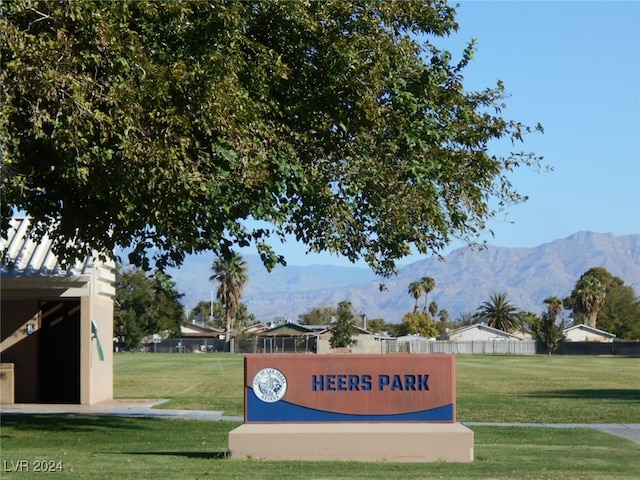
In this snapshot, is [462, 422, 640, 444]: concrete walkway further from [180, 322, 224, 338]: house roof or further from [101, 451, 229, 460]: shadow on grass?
[180, 322, 224, 338]: house roof

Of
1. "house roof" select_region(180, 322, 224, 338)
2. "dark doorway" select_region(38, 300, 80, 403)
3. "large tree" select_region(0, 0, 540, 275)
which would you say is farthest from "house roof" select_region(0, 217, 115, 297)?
"house roof" select_region(180, 322, 224, 338)

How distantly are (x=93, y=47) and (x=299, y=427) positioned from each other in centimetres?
612

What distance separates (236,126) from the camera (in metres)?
15.7

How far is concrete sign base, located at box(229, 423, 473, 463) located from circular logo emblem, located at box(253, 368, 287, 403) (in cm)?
54

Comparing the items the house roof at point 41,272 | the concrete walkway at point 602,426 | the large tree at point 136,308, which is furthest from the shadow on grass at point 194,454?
the large tree at point 136,308

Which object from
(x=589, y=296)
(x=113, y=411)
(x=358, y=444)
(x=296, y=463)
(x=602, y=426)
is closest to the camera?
(x=296, y=463)

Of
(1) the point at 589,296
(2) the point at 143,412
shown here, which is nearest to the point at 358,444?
(2) the point at 143,412

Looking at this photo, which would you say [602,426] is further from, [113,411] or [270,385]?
[113,411]

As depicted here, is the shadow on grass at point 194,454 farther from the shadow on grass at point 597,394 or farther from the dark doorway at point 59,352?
the shadow on grass at point 597,394

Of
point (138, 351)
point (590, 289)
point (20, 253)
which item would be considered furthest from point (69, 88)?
point (590, 289)

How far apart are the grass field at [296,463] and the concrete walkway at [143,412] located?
0.91m

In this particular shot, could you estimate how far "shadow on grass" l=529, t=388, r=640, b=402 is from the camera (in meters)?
36.4

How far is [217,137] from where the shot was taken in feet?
51.3

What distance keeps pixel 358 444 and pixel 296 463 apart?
106cm
